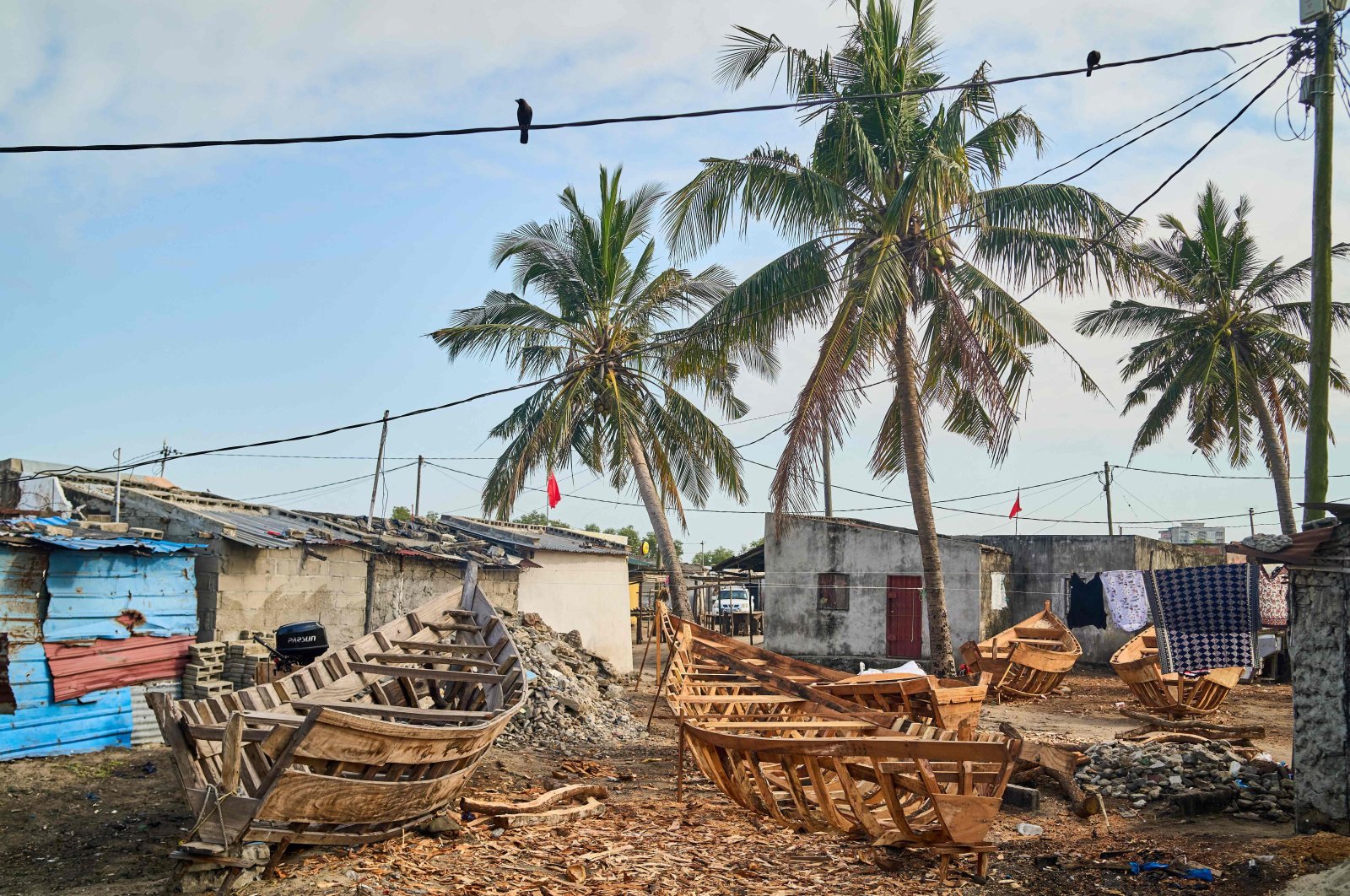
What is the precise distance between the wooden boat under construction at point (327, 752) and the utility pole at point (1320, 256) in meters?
8.44

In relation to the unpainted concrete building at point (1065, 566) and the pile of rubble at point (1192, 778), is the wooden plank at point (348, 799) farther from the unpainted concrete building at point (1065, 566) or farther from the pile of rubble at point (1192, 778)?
the unpainted concrete building at point (1065, 566)

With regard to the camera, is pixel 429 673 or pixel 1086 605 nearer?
pixel 429 673

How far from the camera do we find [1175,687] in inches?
649

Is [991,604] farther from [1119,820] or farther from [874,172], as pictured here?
[1119,820]

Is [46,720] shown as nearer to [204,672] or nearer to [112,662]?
[112,662]

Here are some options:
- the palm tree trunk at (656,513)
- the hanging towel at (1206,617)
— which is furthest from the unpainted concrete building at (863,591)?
the hanging towel at (1206,617)

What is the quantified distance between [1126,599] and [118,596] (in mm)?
19877

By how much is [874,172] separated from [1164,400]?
1307cm

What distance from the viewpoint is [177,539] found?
14.0m

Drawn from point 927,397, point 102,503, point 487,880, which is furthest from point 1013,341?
point 102,503

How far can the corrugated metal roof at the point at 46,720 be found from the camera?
11.2 m

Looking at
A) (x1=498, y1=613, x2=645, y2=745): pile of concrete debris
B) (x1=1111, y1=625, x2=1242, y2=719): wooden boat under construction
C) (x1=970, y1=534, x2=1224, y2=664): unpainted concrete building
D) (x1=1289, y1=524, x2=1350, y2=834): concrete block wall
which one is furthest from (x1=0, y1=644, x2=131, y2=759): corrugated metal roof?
(x1=970, y1=534, x2=1224, y2=664): unpainted concrete building

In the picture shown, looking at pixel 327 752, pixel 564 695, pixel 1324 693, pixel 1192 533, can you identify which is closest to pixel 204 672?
pixel 564 695

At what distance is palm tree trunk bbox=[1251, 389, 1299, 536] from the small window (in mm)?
9999
